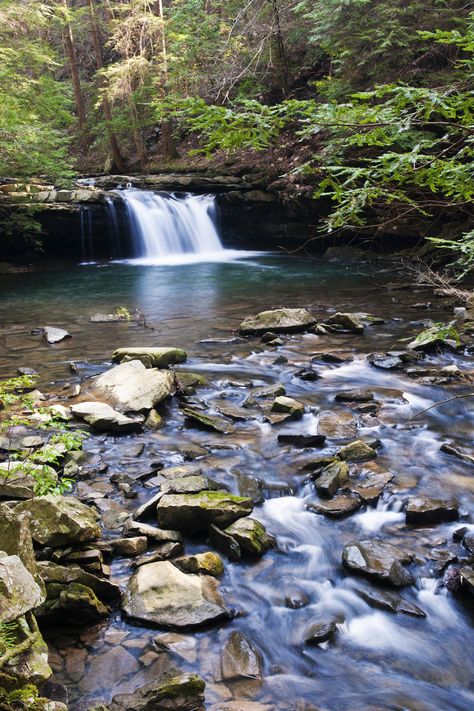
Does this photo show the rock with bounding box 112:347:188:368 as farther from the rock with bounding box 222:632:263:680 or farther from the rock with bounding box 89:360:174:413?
the rock with bounding box 222:632:263:680

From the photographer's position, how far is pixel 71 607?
9.99ft

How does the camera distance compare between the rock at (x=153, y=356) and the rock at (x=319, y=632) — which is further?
the rock at (x=153, y=356)

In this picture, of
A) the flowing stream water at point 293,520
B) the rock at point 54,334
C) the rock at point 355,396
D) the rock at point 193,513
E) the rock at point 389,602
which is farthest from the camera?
the rock at point 54,334

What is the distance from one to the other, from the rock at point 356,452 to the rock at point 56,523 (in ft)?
8.04

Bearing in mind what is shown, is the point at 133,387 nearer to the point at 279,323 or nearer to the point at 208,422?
the point at 208,422

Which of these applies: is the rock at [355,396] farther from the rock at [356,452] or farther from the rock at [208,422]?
the rock at [208,422]

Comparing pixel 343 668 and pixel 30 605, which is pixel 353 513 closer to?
pixel 343 668

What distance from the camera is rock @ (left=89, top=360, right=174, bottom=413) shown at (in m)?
6.28

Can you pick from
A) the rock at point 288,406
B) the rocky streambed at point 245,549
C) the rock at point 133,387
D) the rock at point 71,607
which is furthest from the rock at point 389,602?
the rock at point 133,387

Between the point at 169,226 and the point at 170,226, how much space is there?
0.04 m

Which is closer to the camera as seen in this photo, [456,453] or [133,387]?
[456,453]

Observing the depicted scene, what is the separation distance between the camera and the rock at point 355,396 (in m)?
6.60

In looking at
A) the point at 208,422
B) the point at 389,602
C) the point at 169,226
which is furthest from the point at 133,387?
the point at 169,226

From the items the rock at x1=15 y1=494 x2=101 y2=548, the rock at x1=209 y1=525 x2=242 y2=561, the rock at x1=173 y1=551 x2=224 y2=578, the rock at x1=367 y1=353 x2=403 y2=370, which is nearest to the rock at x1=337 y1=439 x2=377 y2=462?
the rock at x1=209 y1=525 x2=242 y2=561
